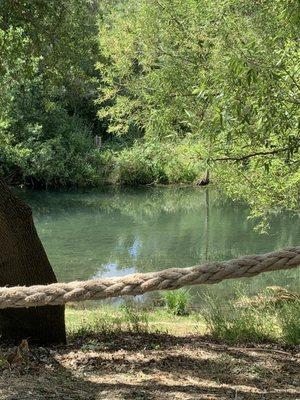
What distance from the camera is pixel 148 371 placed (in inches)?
143

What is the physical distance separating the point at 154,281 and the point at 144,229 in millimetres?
18511

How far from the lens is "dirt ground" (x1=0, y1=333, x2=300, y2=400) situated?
10.2 ft

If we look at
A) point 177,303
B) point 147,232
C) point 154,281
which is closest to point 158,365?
point 154,281

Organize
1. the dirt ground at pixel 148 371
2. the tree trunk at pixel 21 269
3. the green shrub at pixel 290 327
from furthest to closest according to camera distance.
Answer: the green shrub at pixel 290 327 → the tree trunk at pixel 21 269 → the dirt ground at pixel 148 371

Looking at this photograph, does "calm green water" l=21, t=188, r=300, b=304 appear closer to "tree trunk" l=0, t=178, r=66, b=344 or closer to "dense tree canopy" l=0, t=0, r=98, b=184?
"dense tree canopy" l=0, t=0, r=98, b=184

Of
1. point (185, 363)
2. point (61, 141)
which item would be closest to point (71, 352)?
point (185, 363)

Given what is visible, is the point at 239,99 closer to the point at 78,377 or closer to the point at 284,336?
the point at 284,336

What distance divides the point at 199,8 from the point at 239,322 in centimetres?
842

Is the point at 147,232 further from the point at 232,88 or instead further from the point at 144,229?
the point at 232,88

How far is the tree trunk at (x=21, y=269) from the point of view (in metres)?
4.29

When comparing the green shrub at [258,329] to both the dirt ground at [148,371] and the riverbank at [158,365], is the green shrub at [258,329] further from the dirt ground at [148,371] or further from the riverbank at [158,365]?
the dirt ground at [148,371]

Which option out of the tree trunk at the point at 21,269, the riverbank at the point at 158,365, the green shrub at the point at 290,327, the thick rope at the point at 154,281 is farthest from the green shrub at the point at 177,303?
the thick rope at the point at 154,281

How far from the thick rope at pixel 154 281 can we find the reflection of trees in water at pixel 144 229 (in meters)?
10.0

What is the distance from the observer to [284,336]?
16.0ft
